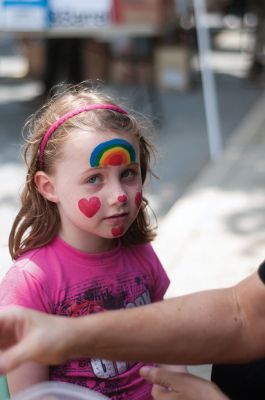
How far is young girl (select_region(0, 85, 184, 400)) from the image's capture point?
1773 millimetres

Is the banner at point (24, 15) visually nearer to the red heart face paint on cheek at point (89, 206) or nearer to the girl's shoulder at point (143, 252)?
the girl's shoulder at point (143, 252)

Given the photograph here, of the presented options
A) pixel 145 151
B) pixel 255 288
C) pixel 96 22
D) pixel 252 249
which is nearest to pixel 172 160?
pixel 96 22

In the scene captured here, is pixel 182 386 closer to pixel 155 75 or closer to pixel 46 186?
pixel 46 186

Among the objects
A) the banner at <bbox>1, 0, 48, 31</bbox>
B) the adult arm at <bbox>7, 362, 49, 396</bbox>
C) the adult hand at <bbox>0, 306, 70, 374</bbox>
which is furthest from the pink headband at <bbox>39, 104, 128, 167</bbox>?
the banner at <bbox>1, 0, 48, 31</bbox>

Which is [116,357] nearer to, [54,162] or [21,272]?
[21,272]

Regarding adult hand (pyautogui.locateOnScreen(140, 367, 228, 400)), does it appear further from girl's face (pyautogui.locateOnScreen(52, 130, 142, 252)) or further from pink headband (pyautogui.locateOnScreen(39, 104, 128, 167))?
pink headband (pyautogui.locateOnScreen(39, 104, 128, 167))

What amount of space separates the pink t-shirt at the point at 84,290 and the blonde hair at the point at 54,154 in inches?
2.4

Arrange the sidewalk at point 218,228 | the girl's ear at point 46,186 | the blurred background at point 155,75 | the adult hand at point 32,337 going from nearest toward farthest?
the adult hand at point 32,337 < the girl's ear at point 46,186 < the sidewalk at point 218,228 < the blurred background at point 155,75

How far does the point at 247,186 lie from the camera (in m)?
5.17

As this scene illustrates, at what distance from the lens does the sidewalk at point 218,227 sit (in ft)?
12.2

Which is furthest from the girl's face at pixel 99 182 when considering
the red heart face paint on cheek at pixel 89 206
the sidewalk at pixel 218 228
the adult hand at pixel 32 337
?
the sidewalk at pixel 218 228

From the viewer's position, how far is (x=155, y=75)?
8.77 m

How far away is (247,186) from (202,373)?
2.58 m

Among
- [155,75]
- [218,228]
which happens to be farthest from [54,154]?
[155,75]
